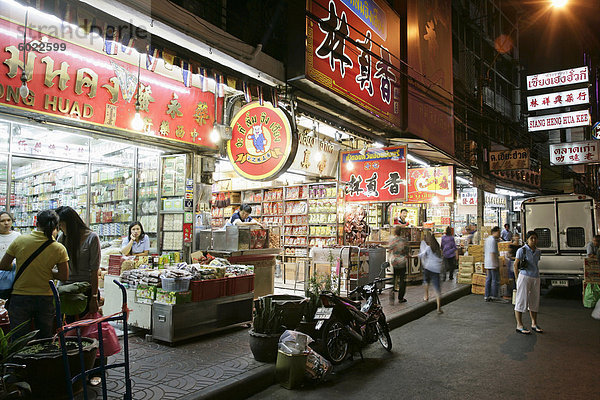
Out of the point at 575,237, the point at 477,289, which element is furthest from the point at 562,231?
the point at 477,289

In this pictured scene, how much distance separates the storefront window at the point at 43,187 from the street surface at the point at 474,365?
6.84 meters

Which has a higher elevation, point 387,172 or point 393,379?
point 387,172

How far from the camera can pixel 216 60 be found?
6.75 m

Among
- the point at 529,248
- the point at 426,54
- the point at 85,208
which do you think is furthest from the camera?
the point at 426,54

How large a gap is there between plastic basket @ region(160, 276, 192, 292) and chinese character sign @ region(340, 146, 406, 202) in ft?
23.2

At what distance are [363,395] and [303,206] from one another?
991 cm

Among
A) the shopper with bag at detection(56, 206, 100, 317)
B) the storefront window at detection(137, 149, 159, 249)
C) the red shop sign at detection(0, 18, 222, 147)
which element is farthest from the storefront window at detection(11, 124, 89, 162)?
the shopper with bag at detection(56, 206, 100, 317)

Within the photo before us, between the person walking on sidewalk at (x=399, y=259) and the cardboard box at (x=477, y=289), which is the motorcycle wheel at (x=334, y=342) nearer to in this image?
the person walking on sidewalk at (x=399, y=259)

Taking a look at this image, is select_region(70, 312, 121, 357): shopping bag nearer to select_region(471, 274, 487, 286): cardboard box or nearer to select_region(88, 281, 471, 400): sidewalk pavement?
select_region(88, 281, 471, 400): sidewalk pavement

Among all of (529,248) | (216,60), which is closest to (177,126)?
(216,60)

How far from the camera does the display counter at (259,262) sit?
8805 mm

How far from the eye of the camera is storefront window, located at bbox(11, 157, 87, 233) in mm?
8336

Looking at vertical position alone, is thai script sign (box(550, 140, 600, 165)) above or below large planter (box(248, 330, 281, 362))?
above

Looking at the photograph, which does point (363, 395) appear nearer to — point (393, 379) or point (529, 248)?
point (393, 379)
